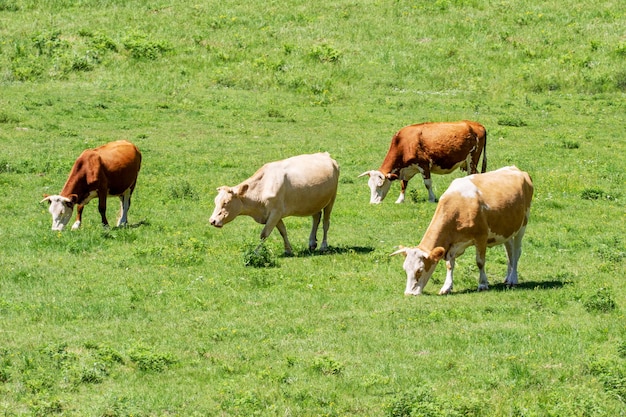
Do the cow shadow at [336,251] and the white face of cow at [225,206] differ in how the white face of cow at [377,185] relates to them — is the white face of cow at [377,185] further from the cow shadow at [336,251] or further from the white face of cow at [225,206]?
the white face of cow at [225,206]

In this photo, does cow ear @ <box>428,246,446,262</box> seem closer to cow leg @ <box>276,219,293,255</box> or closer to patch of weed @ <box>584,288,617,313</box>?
patch of weed @ <box>584,288,617,313</box>

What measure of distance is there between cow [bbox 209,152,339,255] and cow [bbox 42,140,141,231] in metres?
3.78

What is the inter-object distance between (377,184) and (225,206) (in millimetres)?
7199

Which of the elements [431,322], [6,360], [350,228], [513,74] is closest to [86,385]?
[6,360]

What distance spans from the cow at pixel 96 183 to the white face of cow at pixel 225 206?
3.69m

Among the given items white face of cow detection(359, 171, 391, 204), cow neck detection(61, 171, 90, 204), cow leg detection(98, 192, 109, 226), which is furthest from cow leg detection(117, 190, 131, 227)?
white face of cow detection(359, 171, 391, 204)

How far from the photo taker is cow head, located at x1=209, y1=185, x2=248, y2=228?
2202 cm

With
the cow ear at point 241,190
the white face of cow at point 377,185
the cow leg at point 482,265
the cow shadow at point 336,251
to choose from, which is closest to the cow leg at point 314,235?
the cow shadow at point 336,251

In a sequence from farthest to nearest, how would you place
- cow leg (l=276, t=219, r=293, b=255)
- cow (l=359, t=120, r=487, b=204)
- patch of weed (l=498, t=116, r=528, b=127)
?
patch of weed (l=498, t=116, r=528, b=127) → cow (l=359, t=120, r=487, b=204) → cow leg (l=276, t=219, r=293, b=255)

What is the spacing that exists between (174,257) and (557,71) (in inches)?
1108

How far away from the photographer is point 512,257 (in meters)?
19.4

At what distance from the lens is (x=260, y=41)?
157 ft

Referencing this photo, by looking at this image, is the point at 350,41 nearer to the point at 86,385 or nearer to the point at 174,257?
the point at 174,257

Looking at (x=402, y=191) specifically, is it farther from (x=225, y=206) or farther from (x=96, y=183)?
(x=96, y=183)
